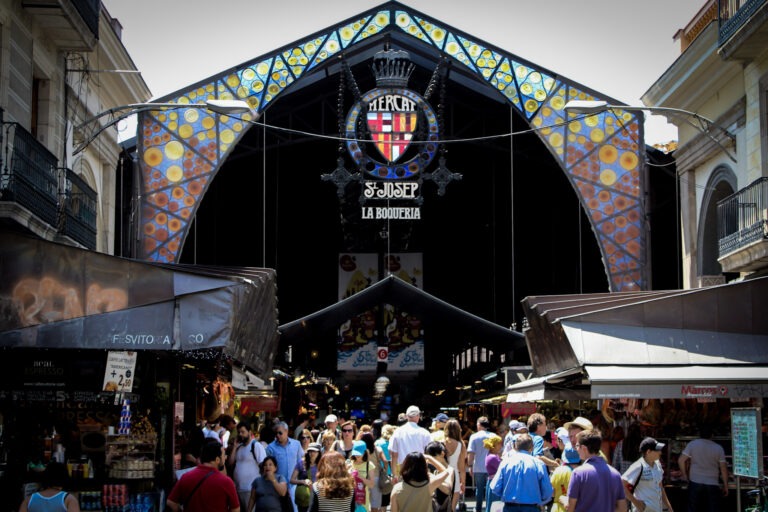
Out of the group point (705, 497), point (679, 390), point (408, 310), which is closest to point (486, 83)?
point (408, 310)

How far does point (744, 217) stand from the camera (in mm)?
22953

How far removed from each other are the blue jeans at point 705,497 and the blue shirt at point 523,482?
392 centimetres

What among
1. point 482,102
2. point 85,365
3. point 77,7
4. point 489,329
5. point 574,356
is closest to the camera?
point 85,365

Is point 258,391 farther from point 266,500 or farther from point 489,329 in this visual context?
point 266,500

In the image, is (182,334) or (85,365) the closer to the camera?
(182,334)

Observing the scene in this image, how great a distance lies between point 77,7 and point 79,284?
8.20m

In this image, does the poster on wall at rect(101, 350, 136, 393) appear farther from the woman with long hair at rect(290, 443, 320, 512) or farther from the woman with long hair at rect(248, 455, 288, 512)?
the woman with long hair at rect(290, 443, 320, 512)

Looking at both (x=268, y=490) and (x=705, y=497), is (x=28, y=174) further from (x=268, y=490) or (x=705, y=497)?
(x=705, y=497)

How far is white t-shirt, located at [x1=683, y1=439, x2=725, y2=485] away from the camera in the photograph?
1561cm

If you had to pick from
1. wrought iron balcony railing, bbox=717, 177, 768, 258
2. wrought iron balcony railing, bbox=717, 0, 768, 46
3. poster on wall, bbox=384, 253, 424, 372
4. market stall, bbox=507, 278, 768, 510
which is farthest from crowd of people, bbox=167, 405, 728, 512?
poster on wall, bbox=384, 253, 424, 372

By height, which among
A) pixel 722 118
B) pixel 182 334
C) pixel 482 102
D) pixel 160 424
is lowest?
pixel 160 424

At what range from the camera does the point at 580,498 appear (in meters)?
11.7

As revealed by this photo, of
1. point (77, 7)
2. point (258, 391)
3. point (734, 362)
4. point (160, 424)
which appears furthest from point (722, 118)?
point (160, 424)

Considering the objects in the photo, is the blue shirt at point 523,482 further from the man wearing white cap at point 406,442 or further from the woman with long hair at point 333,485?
the man wearing white cap at point 406,442
